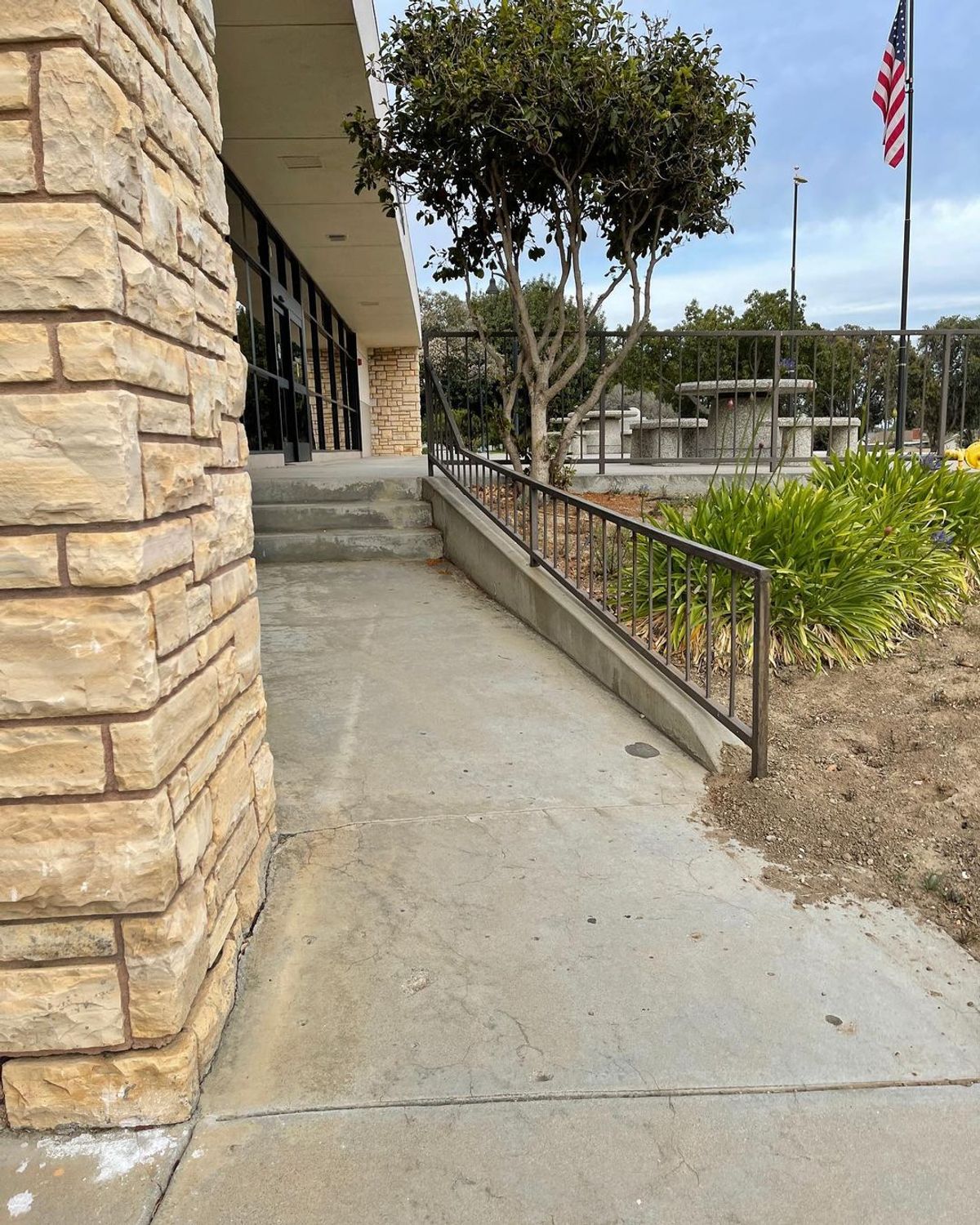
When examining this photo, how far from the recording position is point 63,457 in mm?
1597

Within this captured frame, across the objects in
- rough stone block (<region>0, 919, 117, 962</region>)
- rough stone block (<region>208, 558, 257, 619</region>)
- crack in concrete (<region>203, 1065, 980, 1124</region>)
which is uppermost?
rough stone block (<region>208, 558, 257, 619</region>)

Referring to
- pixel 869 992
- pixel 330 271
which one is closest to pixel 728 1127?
pixel 869 992

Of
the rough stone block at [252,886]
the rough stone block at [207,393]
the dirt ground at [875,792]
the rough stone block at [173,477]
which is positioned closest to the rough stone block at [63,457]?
the rough stone block at [173,477]

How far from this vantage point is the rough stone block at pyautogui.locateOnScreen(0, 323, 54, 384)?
5.17 feet

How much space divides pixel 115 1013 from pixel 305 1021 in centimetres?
51

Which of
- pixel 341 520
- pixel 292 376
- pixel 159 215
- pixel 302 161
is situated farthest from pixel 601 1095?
pixel 292 376

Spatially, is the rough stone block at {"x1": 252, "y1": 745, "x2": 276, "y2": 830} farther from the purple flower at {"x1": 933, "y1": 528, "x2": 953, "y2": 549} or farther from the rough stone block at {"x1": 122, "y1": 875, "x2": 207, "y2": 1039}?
the purple flower at {"x1": 933, "y1": 528, "x2": 953, "y2": 549}

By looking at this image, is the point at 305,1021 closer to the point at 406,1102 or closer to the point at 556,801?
the point at 406,1102

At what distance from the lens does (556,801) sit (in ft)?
10.8

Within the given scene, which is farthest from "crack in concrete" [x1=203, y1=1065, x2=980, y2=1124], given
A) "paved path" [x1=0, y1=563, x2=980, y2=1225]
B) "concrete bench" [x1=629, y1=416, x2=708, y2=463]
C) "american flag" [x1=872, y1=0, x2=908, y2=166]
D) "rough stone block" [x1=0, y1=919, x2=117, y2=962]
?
"american flag" [x1=872, y1=0, x2=908, y2=166]

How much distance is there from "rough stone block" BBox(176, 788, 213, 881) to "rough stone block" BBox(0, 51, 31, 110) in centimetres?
141

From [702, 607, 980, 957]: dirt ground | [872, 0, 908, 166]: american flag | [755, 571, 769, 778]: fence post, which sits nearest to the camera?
[702, 607, 980, 957]: dirt ground

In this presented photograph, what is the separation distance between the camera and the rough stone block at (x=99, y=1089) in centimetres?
180

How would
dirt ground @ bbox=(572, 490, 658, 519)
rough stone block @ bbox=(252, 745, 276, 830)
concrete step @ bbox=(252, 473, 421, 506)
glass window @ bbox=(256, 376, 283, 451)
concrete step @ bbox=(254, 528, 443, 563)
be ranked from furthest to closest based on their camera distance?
1. glass window @ bbox=(256, 376, 283, 451)
2. concrete step @ bbox=(252, 473, 421, 506)
3. concrete step @ bbox=(254, 528, 443, 563)
4. dirt ground @ bbox=(572, 490, 658, 519)
5. rough stone block @ bbox=(252, 745, 276, 830)
